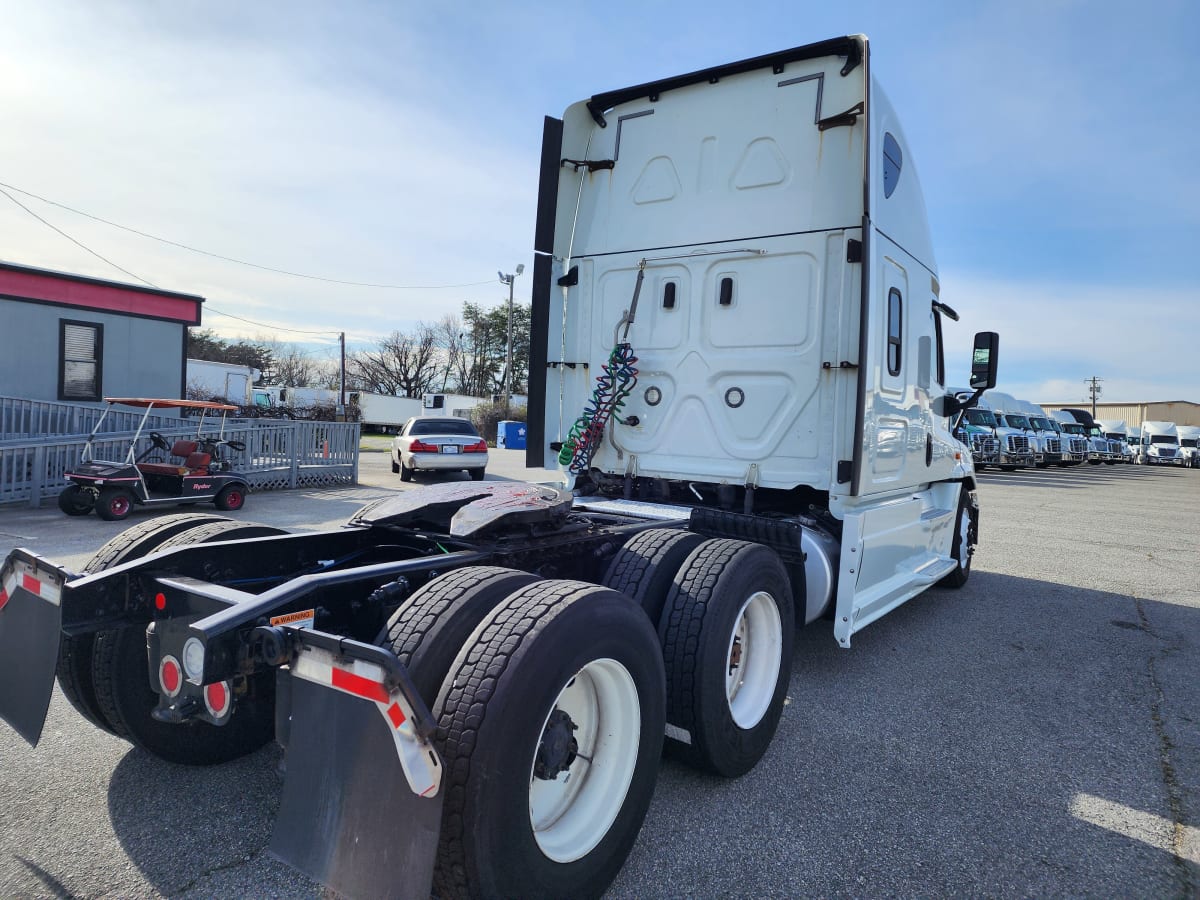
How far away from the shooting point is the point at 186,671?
2078 mm

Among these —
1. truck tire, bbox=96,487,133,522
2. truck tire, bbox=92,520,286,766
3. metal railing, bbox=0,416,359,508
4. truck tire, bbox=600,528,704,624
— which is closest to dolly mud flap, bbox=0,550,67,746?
truck tire, bbox=92,520,286,766

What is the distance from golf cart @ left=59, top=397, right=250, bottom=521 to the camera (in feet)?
30.1

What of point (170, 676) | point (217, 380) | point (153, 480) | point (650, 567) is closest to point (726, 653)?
point (650, 567)

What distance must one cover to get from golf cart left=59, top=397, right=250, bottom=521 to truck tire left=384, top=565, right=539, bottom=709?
8.75 m

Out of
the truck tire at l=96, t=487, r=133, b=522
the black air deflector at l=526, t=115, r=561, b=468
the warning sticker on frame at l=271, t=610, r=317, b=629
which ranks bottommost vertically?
the truck tire at l=96, t=487, r=133, b=522

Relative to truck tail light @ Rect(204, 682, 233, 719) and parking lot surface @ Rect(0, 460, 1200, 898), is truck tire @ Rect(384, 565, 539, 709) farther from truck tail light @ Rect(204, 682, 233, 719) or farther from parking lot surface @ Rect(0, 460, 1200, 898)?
parking lot surface @ Rect(0, 460, 1200, 898)

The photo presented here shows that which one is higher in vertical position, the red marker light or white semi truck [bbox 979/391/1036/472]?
white semi truck [bbox 979/391/1036/472]

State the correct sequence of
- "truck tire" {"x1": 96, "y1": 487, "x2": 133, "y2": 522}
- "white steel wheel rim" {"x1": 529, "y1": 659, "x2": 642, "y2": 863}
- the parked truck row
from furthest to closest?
the parked truck row → "truck tire" {"x1": 96, "y1": 487, "x2": 133, "y2": 522} → "white steel wheel rim" {"x1": 529, "y1": 659, "x2": 642, "y2": 863}

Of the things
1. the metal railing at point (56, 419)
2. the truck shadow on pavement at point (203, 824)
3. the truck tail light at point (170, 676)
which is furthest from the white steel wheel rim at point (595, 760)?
the metal railing at point (56, 419)

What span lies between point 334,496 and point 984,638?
10.1m

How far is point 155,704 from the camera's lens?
9.07 feet

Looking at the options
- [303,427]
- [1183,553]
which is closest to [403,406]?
[303,427]

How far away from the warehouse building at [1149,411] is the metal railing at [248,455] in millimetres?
86874

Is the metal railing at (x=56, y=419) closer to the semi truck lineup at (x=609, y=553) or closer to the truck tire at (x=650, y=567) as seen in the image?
the semi truck lineup at (x=609, y=553)
